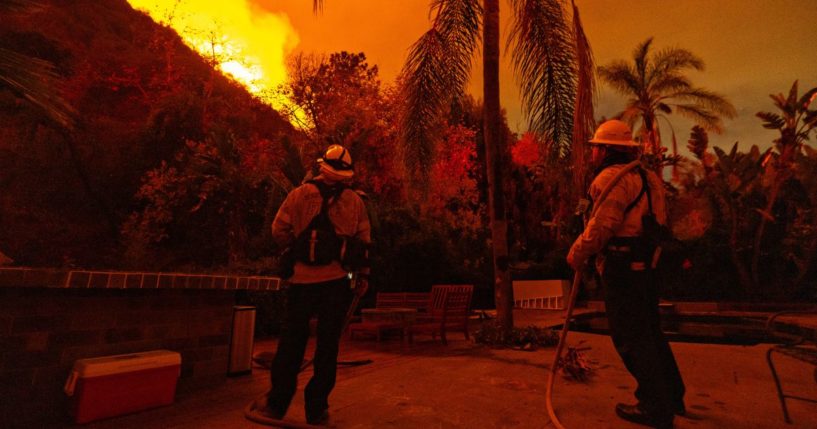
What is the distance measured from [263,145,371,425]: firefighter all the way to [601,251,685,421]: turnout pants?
1793 millimetres

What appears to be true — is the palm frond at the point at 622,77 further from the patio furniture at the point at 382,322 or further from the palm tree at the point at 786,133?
the patio furniture at the point at 382,322

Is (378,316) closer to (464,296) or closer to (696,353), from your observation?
(464,296)

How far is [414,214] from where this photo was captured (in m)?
14.1

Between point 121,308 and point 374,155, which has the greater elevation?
point 374,155

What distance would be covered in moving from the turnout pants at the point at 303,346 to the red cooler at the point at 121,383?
106cm

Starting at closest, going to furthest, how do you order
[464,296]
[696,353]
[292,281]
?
[292,281] < [696,353] < [464,296]

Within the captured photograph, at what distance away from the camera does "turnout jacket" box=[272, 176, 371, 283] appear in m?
3.06

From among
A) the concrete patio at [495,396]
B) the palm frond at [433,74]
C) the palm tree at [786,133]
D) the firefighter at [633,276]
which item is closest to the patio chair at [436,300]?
the concrete patio at [495,396]

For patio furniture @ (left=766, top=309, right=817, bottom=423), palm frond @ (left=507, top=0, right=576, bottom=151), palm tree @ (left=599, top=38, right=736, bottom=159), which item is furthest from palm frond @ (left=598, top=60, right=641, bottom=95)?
patio furniture @ (left=766, top=309, right=817, bottom=423)

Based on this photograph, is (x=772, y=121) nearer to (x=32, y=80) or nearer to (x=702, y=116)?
(x=702, y=116)

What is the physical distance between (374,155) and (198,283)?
1675 centimetres

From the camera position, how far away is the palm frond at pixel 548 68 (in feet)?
23.6

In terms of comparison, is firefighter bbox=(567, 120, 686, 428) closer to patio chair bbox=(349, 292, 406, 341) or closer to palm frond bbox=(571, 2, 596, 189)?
palm frond bbox=(571, 2, 596, 189)

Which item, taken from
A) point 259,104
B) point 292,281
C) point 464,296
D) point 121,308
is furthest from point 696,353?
point 259,104
